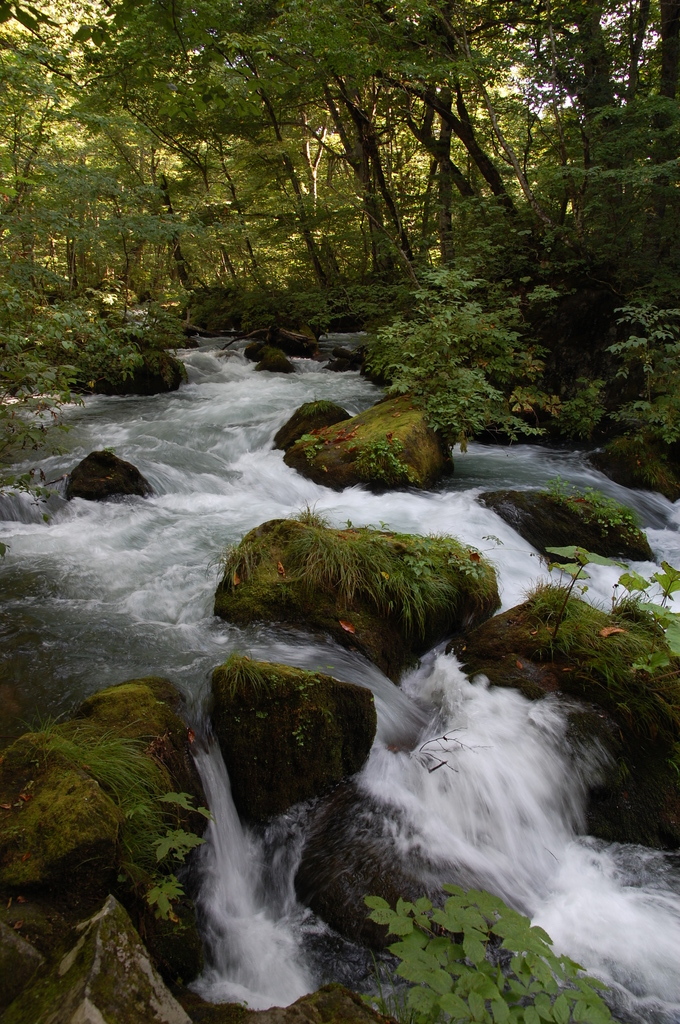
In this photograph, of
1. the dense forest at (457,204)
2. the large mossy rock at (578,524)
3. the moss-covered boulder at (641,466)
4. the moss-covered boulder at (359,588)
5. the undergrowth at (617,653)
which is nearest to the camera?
the undergrowth at (617,653)

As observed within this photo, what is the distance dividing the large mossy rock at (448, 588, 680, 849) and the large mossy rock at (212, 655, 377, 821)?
1.37m

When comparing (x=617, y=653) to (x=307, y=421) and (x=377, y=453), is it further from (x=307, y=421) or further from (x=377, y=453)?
(x=307, y=421)

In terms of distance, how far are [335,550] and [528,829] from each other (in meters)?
2.26

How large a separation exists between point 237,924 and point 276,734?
0.88 m

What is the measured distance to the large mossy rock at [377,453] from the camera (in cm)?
702

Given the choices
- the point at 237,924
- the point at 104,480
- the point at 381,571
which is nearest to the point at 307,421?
the point at 104,480

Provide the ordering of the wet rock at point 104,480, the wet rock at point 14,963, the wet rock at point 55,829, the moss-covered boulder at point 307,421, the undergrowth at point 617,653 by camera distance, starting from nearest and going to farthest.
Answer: the wet rock at point 14,963 → the wet rock at point 55,829 → the undergrowth at point 617,653 → the wet rock at point 104,480 → the moss-covered boulder at point 307,421

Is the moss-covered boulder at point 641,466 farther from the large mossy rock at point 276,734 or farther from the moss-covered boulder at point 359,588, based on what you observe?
the large mossy rock at point 276,734

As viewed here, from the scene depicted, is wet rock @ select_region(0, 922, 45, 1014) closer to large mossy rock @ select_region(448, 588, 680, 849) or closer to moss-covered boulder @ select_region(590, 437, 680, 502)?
large mossy rock @ select_region(448, 588, 680, 849)

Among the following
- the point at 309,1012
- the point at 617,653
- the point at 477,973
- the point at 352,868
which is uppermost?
the point at 477,973

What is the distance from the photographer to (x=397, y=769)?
348 centimetres

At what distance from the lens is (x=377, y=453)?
703cm

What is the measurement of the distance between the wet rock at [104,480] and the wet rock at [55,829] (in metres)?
4.65

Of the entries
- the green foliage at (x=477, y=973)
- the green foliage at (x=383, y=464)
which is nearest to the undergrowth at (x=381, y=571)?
the green foliage at (x=383, y=464)
